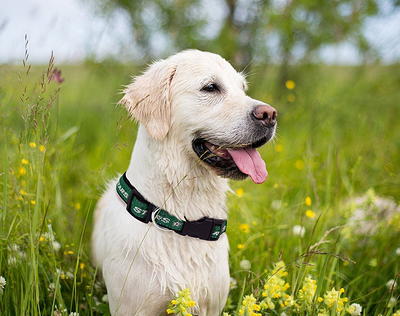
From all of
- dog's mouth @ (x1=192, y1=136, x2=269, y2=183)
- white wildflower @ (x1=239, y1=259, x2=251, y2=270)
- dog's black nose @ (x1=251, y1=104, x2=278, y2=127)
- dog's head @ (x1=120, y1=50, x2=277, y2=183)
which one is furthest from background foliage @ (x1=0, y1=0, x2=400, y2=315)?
dog's black nose @ (x1=251, y1=104, x2=278, y2=127)

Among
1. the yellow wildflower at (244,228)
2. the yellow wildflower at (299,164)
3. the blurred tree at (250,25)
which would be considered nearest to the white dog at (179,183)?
the yellow wildflower at (244,228)

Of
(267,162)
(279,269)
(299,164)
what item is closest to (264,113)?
(279,269)

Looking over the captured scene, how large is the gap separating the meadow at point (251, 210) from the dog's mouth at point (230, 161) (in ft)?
1.32

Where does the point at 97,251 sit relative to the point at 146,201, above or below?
below

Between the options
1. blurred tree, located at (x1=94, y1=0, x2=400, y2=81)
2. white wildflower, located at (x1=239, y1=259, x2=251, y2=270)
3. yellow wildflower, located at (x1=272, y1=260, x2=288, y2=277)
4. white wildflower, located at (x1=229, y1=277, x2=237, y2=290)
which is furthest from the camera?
blurred tree, located at (x1=94, y1=0, x2=400, y2=81)

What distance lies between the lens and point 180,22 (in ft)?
21.1

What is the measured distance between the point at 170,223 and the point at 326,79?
616 centimetres

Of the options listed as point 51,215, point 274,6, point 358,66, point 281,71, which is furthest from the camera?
point 281,71

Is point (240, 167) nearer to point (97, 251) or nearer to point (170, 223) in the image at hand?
point (170, 223)

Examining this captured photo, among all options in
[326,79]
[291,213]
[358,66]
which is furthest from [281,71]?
[291,213]

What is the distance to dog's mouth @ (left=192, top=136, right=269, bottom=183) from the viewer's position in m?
2.19

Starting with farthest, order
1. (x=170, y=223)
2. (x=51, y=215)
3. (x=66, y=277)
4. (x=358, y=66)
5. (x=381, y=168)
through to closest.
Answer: (x=358, y=66), (x=381, y=168), (x=51, y=215), (x=66, y=277), (x=170, y=223)

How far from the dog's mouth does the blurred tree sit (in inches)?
175

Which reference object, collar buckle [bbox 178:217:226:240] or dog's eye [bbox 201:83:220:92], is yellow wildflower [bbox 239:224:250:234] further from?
dog's eye [bbox 201:83:220:92]
